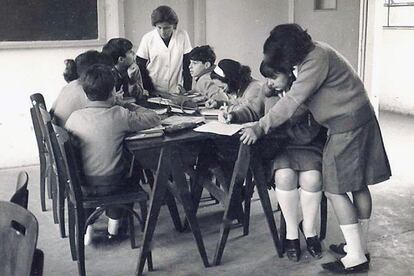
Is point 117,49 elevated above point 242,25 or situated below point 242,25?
below

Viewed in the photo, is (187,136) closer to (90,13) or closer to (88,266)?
(88,266)

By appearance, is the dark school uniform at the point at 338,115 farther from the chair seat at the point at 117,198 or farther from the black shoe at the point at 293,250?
the chair seat at the point at 117,198

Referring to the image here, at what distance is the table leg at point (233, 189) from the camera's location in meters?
3.18

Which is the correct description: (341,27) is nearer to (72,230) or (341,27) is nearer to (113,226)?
(113,226)

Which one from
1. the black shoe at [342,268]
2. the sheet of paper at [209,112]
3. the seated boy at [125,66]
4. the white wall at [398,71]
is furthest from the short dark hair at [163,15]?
the white wall at [398,71]

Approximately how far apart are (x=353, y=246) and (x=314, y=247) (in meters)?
0.28

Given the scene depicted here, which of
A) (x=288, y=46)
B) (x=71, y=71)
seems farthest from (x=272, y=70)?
(x=71, y=71)

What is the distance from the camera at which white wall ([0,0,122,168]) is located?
17.2 ft

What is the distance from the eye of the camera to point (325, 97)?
120 inches

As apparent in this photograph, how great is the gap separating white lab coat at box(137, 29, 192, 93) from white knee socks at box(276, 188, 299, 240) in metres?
1.85

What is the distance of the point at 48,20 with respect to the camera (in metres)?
5.30

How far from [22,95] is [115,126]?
2499mm

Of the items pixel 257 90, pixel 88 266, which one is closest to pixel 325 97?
pixel 257 90

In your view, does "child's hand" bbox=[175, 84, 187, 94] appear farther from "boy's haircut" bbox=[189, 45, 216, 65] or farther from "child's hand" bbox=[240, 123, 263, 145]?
"child's hand" bbox=[240, 123, 263, 145]
